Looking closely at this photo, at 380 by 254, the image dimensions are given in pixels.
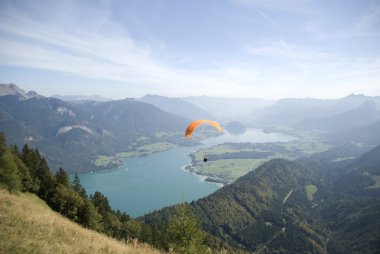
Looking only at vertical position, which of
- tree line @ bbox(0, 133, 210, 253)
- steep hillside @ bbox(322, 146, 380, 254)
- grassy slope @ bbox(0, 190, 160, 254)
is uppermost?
grassy slope @ bbox(0, 190, 160, 254)

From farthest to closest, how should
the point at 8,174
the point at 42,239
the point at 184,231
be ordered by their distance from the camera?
the point at 8,174 < the point at 184,231 < the point at 42,239

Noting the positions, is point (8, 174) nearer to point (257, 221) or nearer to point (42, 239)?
point (42, 239)

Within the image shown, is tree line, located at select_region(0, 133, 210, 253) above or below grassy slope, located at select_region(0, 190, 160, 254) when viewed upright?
below

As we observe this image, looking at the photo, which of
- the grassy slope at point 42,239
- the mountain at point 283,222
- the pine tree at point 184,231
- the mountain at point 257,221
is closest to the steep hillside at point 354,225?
the mountain at point 283,222

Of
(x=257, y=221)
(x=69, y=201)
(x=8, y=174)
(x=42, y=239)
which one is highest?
(x=42, y=239)

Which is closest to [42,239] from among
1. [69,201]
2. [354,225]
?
[69,201]

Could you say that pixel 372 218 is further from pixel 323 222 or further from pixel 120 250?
pixel 120 250

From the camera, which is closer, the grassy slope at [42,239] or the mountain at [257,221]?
the grassy slope at [42,239]

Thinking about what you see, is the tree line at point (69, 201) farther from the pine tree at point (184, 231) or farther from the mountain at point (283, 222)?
the mountain at point (283, 222)

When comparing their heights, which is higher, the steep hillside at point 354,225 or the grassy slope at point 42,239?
the grassy slope at point 42,239

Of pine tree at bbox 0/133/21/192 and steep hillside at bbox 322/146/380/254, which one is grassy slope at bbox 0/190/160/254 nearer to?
pine tree at bbox 0/133/21/192

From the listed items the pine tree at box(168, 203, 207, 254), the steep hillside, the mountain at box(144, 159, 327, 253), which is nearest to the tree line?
the pine tree at box(168, 203, 207, 254)
